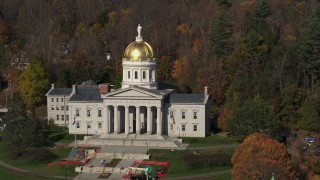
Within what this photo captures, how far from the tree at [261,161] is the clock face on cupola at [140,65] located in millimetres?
29958

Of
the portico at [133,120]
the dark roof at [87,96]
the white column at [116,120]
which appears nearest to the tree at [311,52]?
Result: the portico at [133,120]

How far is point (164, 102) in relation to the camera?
9450 centimetres

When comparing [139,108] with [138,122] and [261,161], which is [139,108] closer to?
[138,122]

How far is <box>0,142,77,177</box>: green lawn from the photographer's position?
3150 inches

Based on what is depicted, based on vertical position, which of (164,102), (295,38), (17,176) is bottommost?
(17,176)

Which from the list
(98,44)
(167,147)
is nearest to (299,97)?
(167,147)

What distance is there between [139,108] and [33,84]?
92.3 ft

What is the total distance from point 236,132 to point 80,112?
76.2 feet

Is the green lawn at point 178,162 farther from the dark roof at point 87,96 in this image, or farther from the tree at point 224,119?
the dark roof at point 87,96

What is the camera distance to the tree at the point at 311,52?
4109 inches

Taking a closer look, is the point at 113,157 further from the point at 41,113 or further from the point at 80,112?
the point at 41,113

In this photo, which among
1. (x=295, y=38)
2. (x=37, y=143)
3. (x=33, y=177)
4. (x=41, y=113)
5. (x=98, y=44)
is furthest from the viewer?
(x=98, y=44)

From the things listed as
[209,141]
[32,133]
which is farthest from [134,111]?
[32,133]

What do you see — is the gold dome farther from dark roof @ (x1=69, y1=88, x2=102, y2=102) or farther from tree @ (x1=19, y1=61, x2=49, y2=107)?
tree @ (x1=19, y1=61, x2=49, y2=107)
